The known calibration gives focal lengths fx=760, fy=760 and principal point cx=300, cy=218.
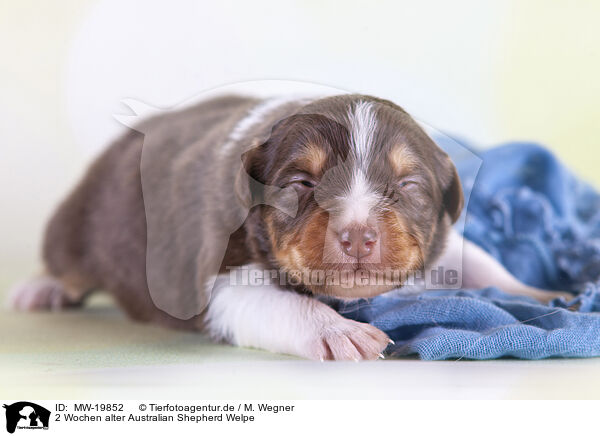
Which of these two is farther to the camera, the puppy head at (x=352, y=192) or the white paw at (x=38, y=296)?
the white paw at (x=38, y=296)

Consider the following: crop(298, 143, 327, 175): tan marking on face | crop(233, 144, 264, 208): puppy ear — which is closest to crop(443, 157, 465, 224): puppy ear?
crop(298, 143, 327, 175): tan marking on face

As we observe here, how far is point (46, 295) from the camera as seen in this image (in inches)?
193

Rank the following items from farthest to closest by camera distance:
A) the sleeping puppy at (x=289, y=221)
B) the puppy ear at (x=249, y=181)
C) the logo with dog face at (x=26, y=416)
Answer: the puppy ear at (x=249, y=181)
the sleeping puppy at (x=289, y=221)
the logo with dog face at (x=26, y=416)

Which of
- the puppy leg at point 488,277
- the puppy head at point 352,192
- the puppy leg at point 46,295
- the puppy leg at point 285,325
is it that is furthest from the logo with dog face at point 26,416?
the puppy leg at point 46,295

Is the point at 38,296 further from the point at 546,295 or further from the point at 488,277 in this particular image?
the point at 546,295

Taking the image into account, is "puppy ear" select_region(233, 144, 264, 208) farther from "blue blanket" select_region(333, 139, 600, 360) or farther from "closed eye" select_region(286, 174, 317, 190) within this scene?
"blue blanket" select_region(333, 139, 600, 360)

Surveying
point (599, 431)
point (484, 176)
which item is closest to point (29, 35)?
point (484, 176)

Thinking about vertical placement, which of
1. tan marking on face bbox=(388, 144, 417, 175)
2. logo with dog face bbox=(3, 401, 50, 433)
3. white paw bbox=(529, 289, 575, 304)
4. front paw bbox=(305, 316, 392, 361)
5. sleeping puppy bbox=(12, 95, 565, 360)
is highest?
tan marking on face bbox=(388, 144, 417, 175)

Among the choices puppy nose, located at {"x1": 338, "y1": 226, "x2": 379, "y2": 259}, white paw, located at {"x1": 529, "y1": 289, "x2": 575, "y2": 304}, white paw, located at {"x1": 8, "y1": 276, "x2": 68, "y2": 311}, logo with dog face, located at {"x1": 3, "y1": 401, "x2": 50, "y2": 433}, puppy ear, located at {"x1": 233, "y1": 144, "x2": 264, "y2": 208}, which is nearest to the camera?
logo with dog face, located at {"x1": 3, "y1": 401, "x2": 50, "y2": 433}

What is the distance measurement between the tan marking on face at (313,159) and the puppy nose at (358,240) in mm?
279

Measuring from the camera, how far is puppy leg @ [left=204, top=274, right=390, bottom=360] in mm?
2988

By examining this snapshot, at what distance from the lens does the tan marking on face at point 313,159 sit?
2926 millimetres

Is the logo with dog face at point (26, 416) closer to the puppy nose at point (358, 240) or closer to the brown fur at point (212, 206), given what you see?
the brown fur at point (212, 206)

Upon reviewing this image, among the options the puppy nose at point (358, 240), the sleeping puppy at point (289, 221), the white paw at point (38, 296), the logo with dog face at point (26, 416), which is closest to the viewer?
the logo with dog face at point (26, 416)
